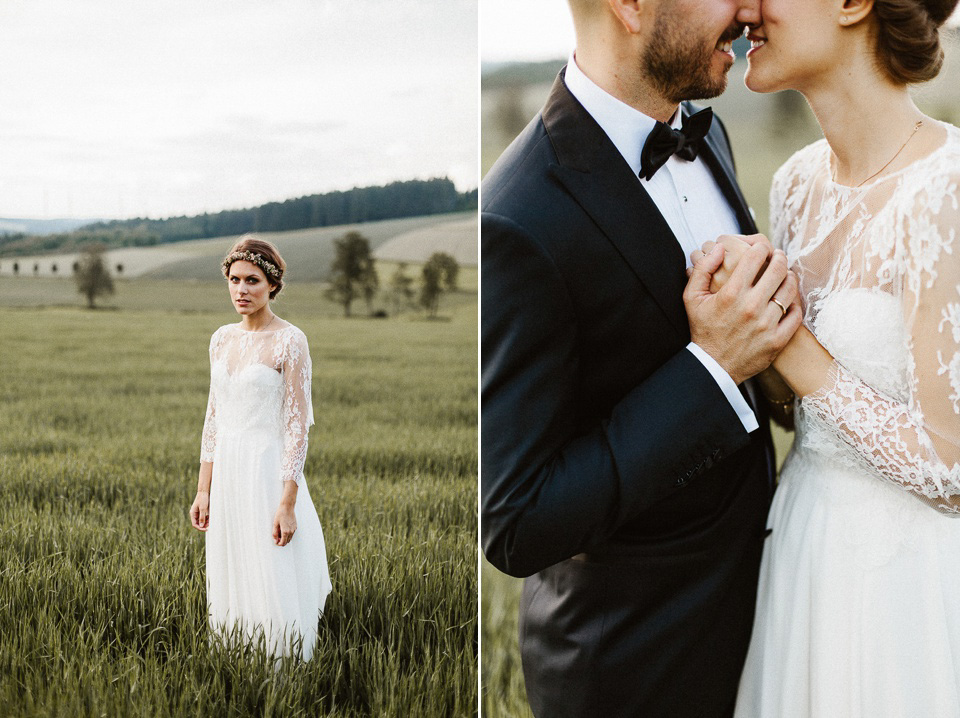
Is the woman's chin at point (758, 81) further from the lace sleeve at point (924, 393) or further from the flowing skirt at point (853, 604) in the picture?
the flowing skirt at point (853, 604)

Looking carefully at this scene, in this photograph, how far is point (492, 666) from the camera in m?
2.48

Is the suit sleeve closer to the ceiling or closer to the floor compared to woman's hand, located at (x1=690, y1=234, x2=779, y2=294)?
closer to the floor

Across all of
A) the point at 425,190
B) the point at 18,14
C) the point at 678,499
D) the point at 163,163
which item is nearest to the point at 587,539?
the point at 678,499

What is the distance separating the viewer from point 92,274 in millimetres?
1941

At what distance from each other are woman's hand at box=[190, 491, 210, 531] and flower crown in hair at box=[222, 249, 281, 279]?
0.56 meters

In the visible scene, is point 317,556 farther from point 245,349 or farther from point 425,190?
point 425,190

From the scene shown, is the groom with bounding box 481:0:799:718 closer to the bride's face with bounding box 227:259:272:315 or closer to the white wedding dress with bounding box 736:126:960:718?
the white wedding dress with bounding box 736:126:960:718

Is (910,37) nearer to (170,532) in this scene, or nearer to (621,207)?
(621,207)

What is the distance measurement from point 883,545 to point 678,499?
1.22 feet

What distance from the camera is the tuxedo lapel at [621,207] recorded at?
4.12ft

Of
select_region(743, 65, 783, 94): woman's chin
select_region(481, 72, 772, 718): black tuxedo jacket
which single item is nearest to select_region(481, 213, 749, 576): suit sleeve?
select_region(481, 72, 772, 718): black tuxedo jacket

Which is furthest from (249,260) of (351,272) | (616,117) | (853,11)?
(853,11)

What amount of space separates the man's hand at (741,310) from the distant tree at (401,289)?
1.11 m

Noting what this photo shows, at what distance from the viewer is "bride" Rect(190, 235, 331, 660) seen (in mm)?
1922
